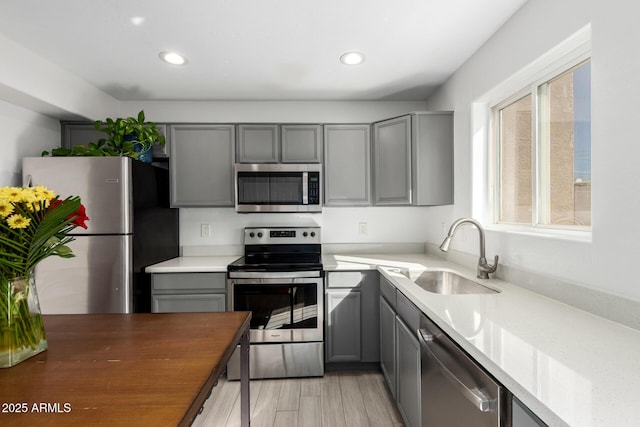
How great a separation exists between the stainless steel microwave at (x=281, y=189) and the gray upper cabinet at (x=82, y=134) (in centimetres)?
75

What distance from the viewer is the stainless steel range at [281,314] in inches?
96.7

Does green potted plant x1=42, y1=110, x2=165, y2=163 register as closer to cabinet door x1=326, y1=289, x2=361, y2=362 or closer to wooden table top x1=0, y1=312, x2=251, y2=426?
wooden table top x1=0, y1=312, x2=251, y2=426

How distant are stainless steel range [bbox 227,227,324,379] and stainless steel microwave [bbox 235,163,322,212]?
509mm

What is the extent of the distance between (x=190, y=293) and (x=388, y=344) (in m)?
1.48

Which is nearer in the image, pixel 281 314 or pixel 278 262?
pixel 281 314

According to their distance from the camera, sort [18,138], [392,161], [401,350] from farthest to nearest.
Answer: [392,161] → [18,138] → [401,350]

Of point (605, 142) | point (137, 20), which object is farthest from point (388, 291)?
point (137, 20)

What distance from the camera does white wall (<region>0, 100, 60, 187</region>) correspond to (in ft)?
7.40

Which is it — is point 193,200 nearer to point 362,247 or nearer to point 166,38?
point 166,38

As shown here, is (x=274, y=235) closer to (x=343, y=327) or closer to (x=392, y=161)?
(x=343, y=327)

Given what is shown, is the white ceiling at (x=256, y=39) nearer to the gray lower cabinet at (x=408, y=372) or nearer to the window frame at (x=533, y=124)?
the window frame at (x=533, y=124)

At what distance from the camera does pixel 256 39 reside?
77.2 inches

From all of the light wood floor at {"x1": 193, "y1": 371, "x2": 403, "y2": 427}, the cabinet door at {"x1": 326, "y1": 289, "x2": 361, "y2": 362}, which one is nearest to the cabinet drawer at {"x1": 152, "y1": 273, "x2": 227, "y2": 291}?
the light wood floor at {"x1": 193, "y1": 371, "x2": 403, "y2": 427}

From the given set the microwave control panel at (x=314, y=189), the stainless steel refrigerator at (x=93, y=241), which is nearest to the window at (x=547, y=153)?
the microwave control panel at (x=314, y=189)
